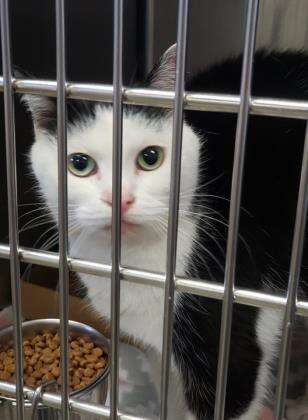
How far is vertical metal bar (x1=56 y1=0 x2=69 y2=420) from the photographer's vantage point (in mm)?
375

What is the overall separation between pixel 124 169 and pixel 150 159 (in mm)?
48

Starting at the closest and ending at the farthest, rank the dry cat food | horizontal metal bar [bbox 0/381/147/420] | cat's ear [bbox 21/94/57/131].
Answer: horizontal metal bar [bbox 0/381/147/420], cat's ear [bbox 21/94/57/131], the dry cat food

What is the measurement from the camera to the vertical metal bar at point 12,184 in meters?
0.40

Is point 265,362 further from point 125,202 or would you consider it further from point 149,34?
point 149,34

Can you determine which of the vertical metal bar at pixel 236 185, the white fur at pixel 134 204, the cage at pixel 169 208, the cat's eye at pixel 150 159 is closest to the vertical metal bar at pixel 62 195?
the cage at pixel 169 208

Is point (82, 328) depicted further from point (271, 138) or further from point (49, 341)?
point (271, 138)

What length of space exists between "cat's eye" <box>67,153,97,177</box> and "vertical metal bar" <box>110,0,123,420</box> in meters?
0.38

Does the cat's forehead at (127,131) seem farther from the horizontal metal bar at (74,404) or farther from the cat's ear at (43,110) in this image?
the horizontal metal bar at (74,404)

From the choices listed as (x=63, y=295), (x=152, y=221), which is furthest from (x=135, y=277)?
(x=152, y=221)

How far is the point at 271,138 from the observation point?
3.00 ft

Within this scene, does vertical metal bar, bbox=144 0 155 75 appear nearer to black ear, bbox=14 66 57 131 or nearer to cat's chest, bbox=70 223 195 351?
black ear, bbox=14 66 57 131

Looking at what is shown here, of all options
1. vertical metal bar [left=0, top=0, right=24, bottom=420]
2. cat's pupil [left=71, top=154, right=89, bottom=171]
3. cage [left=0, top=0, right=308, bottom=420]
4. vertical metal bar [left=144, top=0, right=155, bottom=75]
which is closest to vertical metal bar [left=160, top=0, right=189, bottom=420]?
cage [left=0, top=0, right=308, bottom=420]

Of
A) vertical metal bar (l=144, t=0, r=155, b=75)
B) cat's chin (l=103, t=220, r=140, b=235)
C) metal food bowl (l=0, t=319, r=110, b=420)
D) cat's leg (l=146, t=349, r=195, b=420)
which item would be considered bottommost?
cat's leg (l=146, t=349, r=195, b=420)

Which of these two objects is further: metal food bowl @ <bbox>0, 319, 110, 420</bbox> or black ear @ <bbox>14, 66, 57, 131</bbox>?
black ear @ <bbox>14, 66, 57, 131</bbox>
